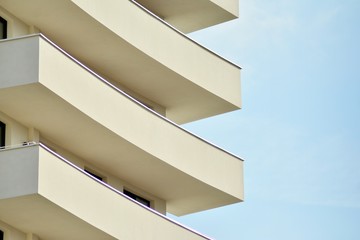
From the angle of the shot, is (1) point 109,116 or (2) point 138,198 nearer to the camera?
(1) point 109,116

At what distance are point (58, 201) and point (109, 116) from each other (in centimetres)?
534

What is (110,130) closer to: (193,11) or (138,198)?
(138,198)

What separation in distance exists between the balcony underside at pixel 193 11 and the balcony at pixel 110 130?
21.1 feet

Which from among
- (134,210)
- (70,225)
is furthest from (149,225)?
(70,225)

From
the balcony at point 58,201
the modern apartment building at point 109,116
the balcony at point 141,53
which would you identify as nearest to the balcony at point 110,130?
the modern apartment building at point 109,116

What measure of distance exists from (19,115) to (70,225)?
157 inches

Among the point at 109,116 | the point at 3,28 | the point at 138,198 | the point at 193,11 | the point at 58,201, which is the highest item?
the point at 193,11

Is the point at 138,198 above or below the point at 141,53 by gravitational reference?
below

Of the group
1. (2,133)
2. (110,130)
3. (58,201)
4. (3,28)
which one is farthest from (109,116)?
(58,201)

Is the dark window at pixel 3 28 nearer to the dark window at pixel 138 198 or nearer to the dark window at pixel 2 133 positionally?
the dark window at pixel 2 133

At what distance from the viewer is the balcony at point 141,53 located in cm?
5459

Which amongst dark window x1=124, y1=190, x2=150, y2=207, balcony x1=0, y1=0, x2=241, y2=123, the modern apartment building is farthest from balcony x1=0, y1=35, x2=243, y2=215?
balcony x1=0, y1=0, x2=241, y2=123

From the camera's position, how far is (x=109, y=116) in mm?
53688

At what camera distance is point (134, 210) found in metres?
53.4
